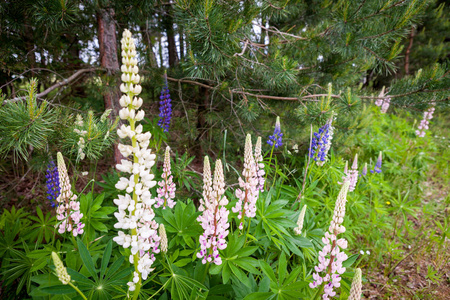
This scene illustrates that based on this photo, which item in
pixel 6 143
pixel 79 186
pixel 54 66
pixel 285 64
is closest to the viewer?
pixel 6 143

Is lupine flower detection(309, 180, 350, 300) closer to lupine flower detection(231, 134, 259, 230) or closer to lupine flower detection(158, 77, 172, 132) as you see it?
lupine flower detection(231, 134, 259, 230)

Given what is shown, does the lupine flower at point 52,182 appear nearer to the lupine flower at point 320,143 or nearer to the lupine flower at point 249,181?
the lupine flower at point 249,181

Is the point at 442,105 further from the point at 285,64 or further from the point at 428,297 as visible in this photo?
the point at 428,297

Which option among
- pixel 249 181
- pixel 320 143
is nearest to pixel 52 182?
pixel 249 181

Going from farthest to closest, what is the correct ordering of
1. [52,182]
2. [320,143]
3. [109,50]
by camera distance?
[109,50]
[320,143]
[52,182]

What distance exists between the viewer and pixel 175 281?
1.44 m

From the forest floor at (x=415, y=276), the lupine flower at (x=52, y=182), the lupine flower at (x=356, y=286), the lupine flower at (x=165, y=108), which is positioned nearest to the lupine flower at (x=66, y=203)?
the lupine flower at (x=52, y=182)

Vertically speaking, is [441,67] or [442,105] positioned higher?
[441,67]

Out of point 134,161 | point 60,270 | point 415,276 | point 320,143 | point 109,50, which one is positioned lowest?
point 415,276

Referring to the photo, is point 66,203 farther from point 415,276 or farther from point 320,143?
point 415,276

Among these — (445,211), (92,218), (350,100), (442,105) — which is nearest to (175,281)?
(92,218)

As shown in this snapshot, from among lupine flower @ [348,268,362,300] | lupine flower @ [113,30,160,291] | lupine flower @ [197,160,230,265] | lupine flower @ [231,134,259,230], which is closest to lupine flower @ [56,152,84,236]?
lupine flower @ [113,30,160,291]

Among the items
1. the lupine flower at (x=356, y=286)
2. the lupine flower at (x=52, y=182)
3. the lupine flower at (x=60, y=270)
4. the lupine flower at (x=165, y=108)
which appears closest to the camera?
the lupine flower at (x=60, y=270)

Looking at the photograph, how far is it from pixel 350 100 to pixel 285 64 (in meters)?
0.82
